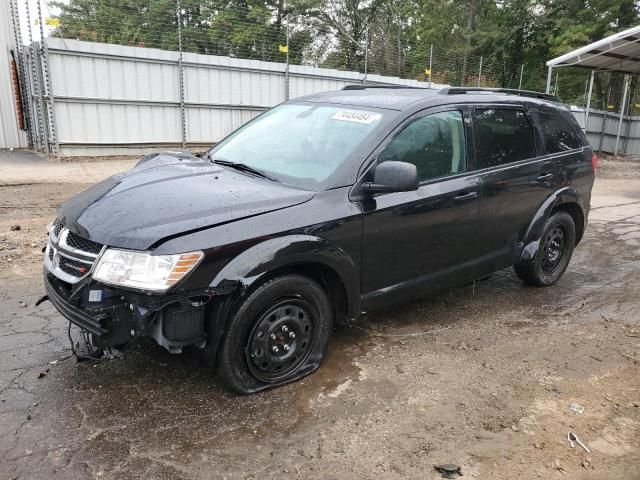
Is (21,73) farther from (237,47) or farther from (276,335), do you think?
(276,335)

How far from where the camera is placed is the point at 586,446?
9.46 ft

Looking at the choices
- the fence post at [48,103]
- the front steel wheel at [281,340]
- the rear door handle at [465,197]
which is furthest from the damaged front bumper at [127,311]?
the fence post at [48,103]

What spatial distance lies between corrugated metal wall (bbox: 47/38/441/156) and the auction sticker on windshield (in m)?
9.79

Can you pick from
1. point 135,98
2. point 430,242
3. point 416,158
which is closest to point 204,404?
point 430,242

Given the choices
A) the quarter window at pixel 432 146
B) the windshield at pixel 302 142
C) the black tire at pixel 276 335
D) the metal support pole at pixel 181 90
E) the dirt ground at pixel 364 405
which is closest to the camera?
the dirt ground at pixel 364 405

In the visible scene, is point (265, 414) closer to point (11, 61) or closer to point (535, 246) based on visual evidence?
point (535, 246)

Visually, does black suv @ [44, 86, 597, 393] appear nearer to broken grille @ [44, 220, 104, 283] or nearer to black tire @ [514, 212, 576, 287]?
broken grille @ [44, 220, 104, 283]

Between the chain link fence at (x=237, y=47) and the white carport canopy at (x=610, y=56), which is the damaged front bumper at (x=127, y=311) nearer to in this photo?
the chain link fence at (x=237, y=47)

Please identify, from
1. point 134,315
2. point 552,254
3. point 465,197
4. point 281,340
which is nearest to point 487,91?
point 465,197

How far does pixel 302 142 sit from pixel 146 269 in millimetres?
1608

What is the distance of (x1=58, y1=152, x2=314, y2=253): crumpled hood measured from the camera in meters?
2.84

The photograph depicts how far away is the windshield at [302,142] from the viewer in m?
3.57

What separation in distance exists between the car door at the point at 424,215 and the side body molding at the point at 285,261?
17cm

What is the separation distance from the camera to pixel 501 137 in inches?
177
